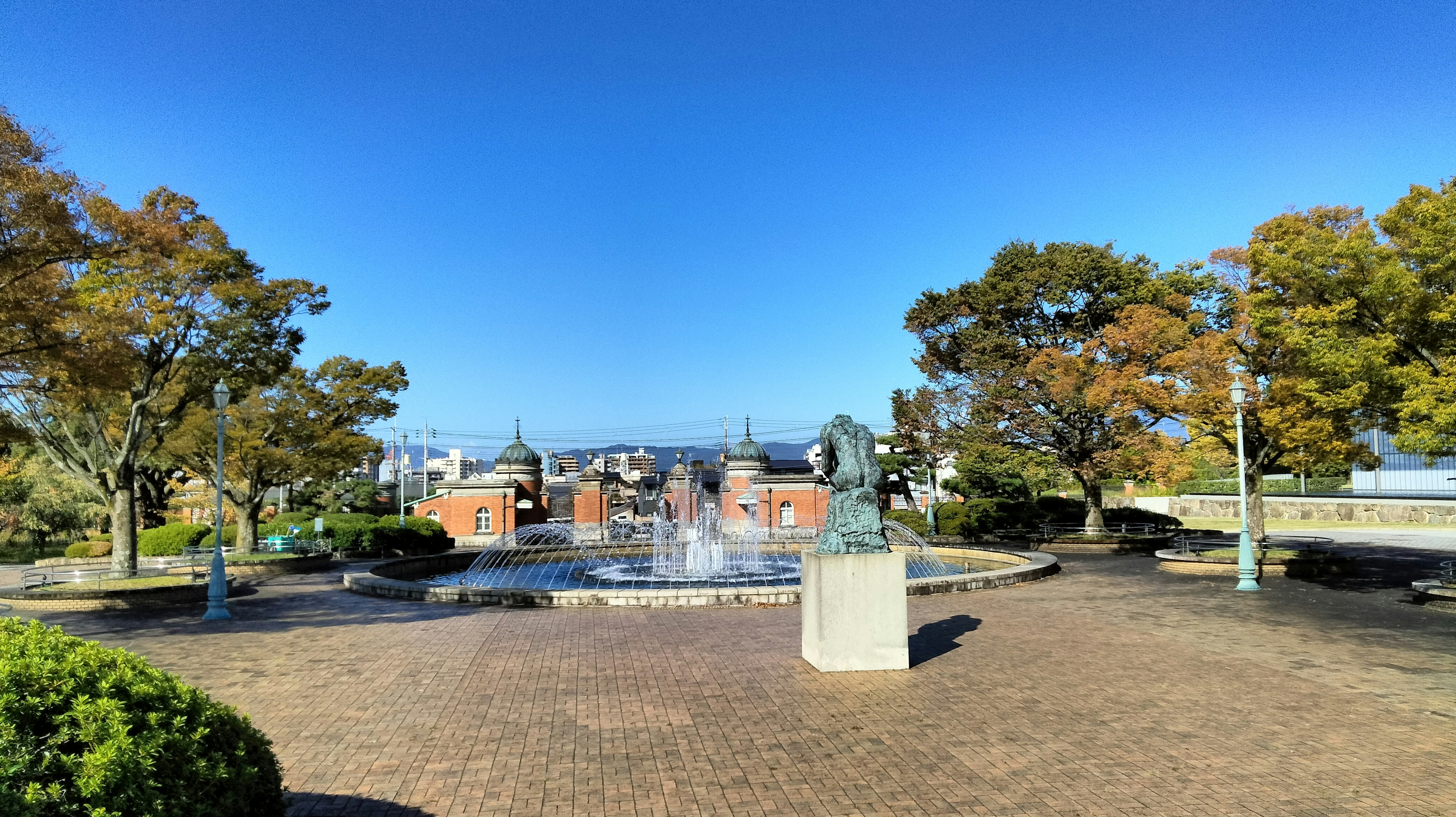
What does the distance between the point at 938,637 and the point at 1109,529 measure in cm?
2513

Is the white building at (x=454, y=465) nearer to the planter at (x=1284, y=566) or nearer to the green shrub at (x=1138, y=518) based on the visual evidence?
the green shrub at (x=1138, y=518)

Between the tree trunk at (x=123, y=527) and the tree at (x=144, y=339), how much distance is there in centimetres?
3

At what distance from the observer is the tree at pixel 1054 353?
29672 millimetres

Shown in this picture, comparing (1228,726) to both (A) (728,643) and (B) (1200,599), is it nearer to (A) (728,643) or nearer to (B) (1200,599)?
(A) (728,643)

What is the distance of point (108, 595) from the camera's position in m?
17.1

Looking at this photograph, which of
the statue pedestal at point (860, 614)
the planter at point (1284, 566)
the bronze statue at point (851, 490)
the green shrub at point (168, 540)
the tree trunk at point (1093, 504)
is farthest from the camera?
the tree trunk at point (1093, 504)

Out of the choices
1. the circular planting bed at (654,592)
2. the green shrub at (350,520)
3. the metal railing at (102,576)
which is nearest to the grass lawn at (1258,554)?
the circular planting bed at (654,592)

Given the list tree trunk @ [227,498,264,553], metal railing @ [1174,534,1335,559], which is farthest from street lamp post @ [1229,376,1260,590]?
tree trunk @ [227,498,264,553]

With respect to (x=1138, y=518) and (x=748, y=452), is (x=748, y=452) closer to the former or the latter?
(x=748, y=452)

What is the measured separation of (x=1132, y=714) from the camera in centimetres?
810

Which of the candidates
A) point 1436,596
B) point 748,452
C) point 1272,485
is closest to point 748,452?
point 748,452

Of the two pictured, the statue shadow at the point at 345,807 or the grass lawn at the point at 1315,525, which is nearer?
the statue shadow at the point at 345,807

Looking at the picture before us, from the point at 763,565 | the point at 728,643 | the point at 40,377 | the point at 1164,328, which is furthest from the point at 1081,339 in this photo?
the point at 40,377

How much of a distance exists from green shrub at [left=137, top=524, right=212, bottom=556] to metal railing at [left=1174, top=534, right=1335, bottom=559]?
33779 millimetres
